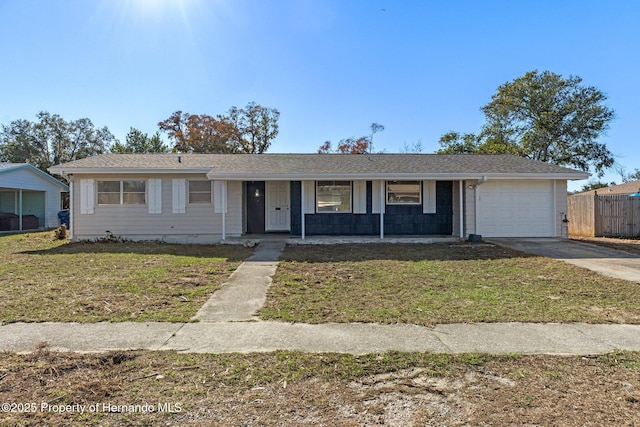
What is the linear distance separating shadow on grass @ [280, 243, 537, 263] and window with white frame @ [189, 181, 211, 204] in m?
3.81

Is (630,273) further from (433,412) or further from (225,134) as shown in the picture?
(225,134)

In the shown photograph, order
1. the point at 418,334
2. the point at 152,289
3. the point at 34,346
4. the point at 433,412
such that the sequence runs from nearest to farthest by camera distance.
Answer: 1. the point at 433,412
2. the point at 34,346
3. the point at 418,334
4. the point at 152,289

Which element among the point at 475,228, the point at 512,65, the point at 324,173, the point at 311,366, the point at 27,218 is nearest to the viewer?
the point at 311,366

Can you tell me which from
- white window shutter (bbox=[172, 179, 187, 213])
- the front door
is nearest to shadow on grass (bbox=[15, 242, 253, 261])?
white window shutter (bbox=[172, 179, 187, 213])

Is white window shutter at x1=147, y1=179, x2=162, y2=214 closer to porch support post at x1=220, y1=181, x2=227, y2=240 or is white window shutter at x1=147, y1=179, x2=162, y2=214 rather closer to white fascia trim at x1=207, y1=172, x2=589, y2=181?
porch support post at x1=220, y1=181, x2=227, y2=240

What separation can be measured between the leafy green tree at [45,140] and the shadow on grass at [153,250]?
1281 inches

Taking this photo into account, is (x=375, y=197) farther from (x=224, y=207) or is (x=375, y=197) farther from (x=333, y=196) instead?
(x=224, y=207)

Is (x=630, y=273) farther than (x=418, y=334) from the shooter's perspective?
Yes

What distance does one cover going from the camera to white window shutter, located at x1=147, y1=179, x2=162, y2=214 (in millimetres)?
12438

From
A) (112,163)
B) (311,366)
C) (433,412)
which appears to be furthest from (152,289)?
(112,163)

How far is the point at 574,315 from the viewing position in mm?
4613

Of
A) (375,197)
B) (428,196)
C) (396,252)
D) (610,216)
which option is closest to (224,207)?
(375,197)

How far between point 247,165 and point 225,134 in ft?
66.0

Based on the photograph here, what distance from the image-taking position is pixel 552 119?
2492cm
